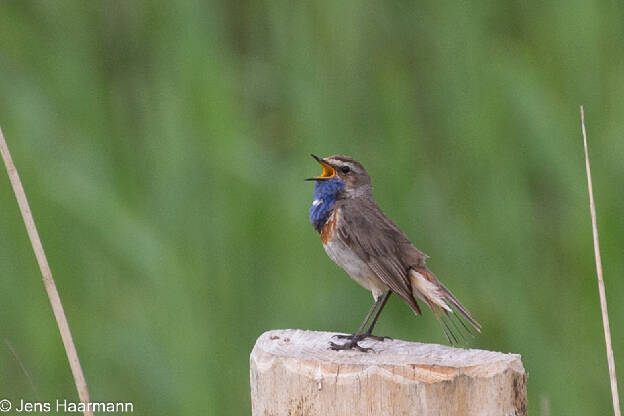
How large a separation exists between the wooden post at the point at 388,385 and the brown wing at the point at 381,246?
825mm

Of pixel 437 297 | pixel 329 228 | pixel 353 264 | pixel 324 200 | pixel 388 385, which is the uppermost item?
pixel 324 200

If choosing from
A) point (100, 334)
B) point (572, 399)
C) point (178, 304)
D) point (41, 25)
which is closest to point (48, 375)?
point (100, 334)

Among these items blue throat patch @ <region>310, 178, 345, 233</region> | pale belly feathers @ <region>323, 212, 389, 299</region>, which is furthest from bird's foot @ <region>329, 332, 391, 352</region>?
blue throat patch @ <region>310, 178, 345, 233</region>

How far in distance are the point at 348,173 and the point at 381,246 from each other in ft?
1.05

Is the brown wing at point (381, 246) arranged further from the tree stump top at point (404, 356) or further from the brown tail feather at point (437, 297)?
the tree stump top at point (404, 356)

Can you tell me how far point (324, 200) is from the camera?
4145 millimetres

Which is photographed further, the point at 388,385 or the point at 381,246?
the point at 381,246

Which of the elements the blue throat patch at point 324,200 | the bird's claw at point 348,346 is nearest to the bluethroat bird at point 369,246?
the blue throat patch at point 324,200

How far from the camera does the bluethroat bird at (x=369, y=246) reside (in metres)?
3.76

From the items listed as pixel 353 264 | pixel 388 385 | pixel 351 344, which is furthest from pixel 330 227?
pixel 388 385

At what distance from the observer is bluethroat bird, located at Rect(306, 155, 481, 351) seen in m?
3.76

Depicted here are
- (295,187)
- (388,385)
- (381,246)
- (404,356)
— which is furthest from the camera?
(295,187)

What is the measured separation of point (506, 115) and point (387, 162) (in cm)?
51

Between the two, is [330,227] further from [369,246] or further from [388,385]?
[388,385]
